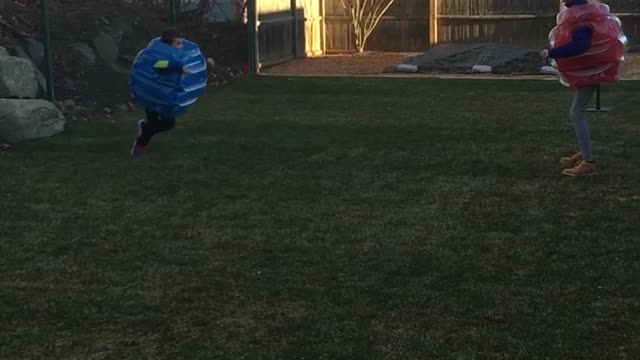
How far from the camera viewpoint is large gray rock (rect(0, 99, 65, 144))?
9.96 m

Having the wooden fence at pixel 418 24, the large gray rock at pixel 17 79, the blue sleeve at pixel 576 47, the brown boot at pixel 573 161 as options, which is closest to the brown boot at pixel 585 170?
the brown boot at pixel 573 161

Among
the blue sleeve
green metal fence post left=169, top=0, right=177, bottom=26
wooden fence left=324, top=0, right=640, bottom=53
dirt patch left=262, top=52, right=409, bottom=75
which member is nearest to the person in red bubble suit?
the blue sleeve

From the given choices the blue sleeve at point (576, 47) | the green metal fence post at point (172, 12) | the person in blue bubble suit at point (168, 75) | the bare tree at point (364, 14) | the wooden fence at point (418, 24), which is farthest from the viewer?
the bare tree at point (364, 14)

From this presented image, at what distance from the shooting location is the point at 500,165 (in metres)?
8.18

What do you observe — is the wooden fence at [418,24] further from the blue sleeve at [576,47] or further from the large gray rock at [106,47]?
the blue sleeve at [576,47]

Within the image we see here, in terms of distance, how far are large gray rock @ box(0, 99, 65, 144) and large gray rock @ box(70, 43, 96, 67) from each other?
2.95 m

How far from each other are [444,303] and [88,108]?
29.2 ft

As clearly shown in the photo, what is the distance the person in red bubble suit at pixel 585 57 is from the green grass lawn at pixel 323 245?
40 centimetres

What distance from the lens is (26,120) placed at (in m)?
10.1

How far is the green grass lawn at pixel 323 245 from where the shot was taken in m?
4.25

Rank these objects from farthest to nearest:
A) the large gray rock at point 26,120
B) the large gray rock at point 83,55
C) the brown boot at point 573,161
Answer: the large gray rock at point 83,55, the large gray rock at point 26,120, the brown boot at point 573,161

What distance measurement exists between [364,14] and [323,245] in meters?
17.3

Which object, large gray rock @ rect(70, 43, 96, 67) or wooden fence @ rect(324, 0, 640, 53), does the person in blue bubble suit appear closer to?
large gray rock @ rect(70, 43, 96, 67)

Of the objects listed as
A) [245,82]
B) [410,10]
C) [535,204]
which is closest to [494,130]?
[535,204]
